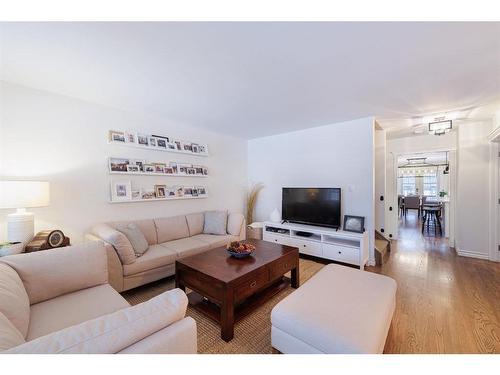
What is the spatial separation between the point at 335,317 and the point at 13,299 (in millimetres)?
1837

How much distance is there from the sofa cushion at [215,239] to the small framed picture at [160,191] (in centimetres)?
84

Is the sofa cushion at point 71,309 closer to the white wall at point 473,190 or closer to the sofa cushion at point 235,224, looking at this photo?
the sofa cushion at point 235,224

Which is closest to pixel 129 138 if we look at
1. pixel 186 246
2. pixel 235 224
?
pixel 186 246

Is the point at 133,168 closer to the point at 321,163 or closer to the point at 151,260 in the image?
the point at 151,260

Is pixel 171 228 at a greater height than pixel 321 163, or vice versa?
pixel 321 163

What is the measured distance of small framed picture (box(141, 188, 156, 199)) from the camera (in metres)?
3.11

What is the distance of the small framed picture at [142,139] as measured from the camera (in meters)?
3.07

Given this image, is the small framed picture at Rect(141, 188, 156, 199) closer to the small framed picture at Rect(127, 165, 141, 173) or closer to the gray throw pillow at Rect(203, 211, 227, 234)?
the small framed picture at Rect(127, 165, 141, 173)

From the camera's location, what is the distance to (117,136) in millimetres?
2871

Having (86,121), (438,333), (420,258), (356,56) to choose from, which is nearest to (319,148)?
(356,56)

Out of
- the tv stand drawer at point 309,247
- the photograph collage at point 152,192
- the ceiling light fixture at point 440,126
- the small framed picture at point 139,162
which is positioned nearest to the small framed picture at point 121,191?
the photograph collage at point 152,192

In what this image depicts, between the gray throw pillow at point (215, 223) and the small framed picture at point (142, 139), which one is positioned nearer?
the small framed picture at point (142, 139)

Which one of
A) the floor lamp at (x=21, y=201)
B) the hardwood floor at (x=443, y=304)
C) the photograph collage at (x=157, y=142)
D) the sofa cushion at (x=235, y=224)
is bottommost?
the hardwood floor at (x=443, y=304)

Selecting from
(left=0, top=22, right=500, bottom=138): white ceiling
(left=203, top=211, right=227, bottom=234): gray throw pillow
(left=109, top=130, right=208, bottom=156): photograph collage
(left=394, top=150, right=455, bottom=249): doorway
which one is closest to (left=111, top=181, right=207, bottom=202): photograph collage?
(left=203, top=211, right=227, bottom=234): gray throw pillow
